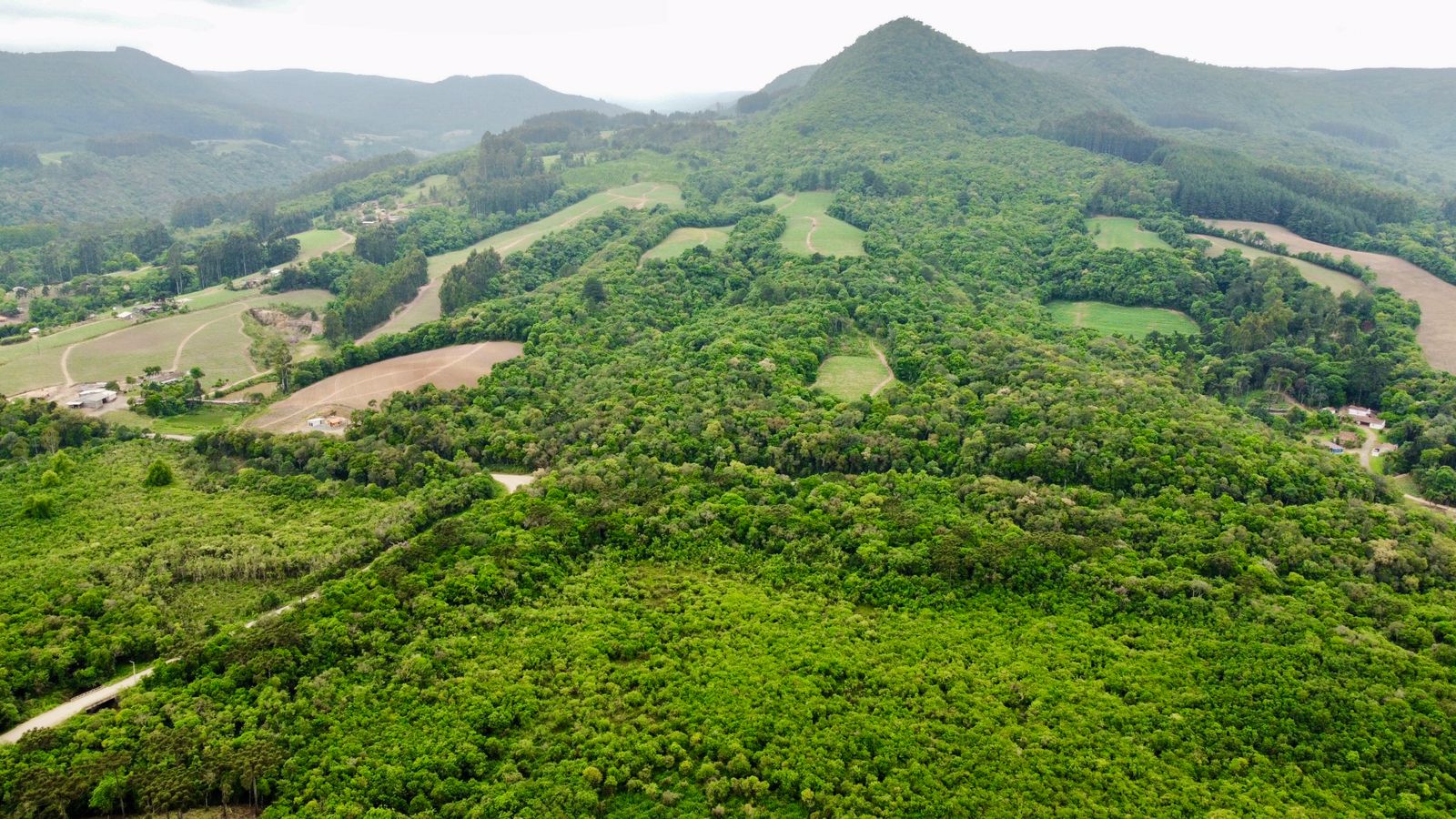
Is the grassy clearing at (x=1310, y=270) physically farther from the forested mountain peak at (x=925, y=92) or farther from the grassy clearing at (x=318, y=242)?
the grassy clearing at (x=318, y=242)

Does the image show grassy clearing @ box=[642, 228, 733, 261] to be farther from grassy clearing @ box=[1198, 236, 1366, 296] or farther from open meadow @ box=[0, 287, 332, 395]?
grassy clearing @ box=[1198, 236, 1366, 296]

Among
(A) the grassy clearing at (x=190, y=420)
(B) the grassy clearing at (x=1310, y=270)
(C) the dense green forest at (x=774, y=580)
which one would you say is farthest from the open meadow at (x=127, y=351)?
(B) the grassy clearing at (x=1310, y=270)

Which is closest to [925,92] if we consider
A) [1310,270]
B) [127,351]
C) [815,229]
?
[815,229]

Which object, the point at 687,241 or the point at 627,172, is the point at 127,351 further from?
the point at 627,172

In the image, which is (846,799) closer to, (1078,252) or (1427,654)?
(1427,654)

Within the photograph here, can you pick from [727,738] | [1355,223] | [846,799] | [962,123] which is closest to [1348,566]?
[846,799]
